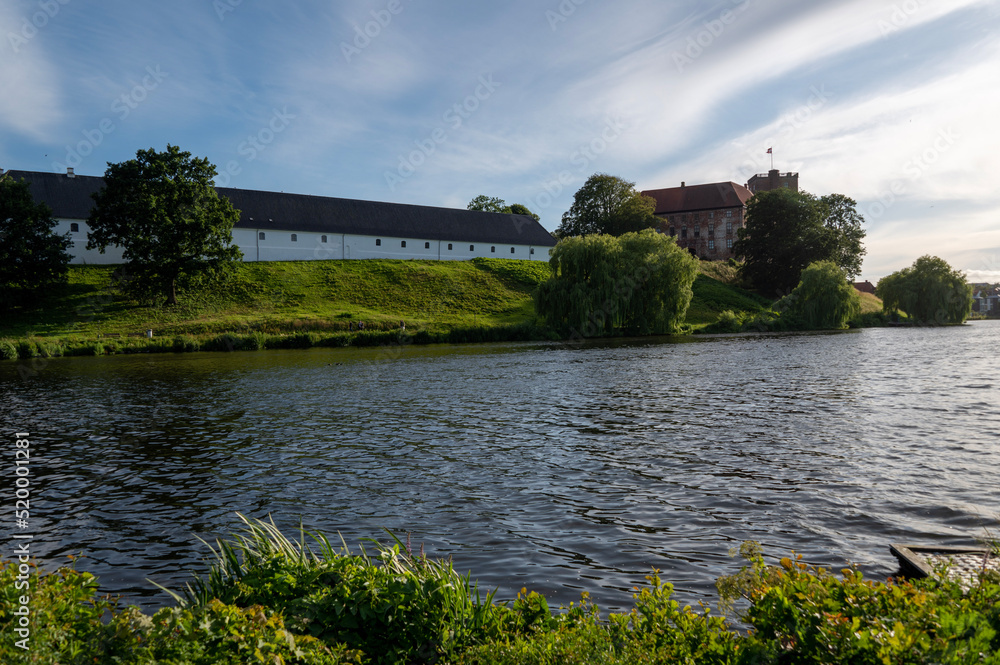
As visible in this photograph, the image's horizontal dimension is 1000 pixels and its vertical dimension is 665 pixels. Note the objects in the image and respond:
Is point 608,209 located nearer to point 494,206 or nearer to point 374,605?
point 494,206

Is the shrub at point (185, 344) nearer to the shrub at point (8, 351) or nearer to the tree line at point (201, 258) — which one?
the shrub at point (8, 351)

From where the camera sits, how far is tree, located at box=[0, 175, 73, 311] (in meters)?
57.2

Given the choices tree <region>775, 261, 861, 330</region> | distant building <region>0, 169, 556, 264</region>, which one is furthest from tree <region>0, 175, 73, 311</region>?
tree <region>775, 261, 861, 330</region>

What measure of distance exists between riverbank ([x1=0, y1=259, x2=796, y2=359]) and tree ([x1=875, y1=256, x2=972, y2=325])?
15.7 meters

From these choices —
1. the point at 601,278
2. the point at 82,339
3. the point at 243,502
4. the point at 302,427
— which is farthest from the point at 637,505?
the point at 82,339

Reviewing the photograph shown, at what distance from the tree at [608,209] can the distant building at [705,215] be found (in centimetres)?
1452

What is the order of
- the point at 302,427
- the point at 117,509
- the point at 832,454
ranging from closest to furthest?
1. the point at 117,509
2. the point at 832,454
3. the point at 302,427

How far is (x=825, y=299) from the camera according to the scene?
67312mm

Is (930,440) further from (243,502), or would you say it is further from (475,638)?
(243,502)

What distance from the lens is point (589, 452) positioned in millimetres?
14438

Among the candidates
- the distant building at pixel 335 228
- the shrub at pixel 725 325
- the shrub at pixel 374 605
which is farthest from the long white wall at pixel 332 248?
the shrub at pixel 374 605

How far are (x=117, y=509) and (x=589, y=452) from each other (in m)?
9.23

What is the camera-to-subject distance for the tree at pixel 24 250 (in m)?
57.2

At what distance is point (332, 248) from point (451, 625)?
282ft
